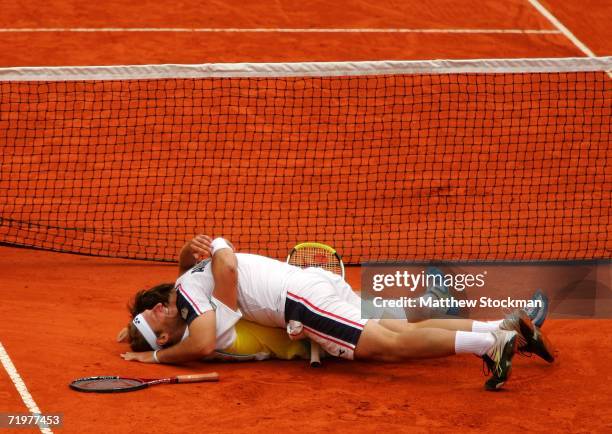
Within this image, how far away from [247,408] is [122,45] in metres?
10.2

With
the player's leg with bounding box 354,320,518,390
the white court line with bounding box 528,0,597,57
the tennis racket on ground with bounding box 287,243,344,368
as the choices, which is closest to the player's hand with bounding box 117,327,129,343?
the tennis racket on ground with bounding box 287,243,344,368

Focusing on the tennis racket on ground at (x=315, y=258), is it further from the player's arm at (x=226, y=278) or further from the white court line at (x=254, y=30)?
the white court line at (x=254, y=30)

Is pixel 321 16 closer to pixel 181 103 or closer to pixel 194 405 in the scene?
pixel 181 103

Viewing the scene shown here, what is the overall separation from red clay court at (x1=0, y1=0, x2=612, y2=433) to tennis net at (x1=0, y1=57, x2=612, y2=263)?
69mm

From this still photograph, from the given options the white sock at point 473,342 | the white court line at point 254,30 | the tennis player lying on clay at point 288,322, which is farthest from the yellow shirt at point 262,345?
the white court line at point 254,30

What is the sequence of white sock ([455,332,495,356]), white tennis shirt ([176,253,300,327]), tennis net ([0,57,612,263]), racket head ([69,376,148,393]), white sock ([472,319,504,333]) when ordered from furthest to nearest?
tennis net ([0,57,612,263]) < white tennis shirt ([176,253,300,327]) < white sock ([472,319,504,333]) < white sock ([455,332,495,356]) < racket head ([69,376,148,393])

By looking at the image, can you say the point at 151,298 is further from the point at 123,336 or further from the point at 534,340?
the point at 534,340

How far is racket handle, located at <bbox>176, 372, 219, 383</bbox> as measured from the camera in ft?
25.8

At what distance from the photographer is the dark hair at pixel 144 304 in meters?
8.33

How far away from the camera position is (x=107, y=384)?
25.3 feet

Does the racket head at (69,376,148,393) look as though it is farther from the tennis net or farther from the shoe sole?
the tennis net

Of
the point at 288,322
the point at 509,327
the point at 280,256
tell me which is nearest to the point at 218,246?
the point at 288,322

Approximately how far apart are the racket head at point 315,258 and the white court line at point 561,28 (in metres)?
9.07

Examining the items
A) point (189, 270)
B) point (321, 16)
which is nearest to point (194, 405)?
point (189, 270)
